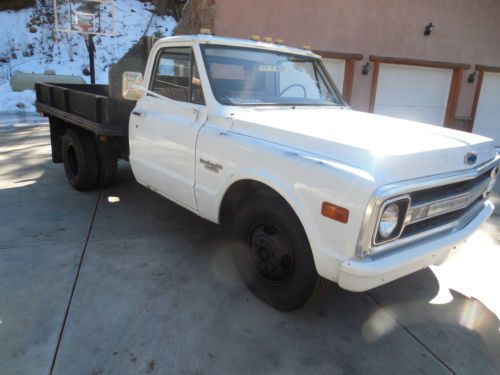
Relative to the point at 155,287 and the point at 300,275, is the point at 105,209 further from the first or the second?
the point at 300,275

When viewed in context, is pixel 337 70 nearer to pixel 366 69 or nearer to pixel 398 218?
pixel 366 69

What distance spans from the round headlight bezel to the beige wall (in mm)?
7027

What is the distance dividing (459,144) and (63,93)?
193 inches

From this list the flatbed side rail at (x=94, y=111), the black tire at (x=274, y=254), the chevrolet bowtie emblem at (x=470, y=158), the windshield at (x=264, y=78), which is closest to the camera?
the black tire at (x=274, y=254)

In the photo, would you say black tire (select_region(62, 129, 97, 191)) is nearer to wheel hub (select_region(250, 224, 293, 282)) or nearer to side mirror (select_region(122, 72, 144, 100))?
side mirror (select_region(122, 72, 144, 100))

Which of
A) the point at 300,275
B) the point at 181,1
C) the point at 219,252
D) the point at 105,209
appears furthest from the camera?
the point at 181,1

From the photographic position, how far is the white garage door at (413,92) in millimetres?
10594

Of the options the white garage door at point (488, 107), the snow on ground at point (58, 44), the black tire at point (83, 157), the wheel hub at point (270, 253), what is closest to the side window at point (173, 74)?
the wheel hub at point (270, 253)

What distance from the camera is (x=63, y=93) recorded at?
5504 mm

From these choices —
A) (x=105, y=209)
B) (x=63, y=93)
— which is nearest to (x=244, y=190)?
(x=105, y=209)

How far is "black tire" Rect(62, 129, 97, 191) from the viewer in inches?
208

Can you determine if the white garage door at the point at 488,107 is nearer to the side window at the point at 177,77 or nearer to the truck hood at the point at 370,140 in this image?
the truck hood at the point at 370,140

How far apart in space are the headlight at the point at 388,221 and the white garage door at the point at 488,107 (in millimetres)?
11515

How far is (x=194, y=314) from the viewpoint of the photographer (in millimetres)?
2996
